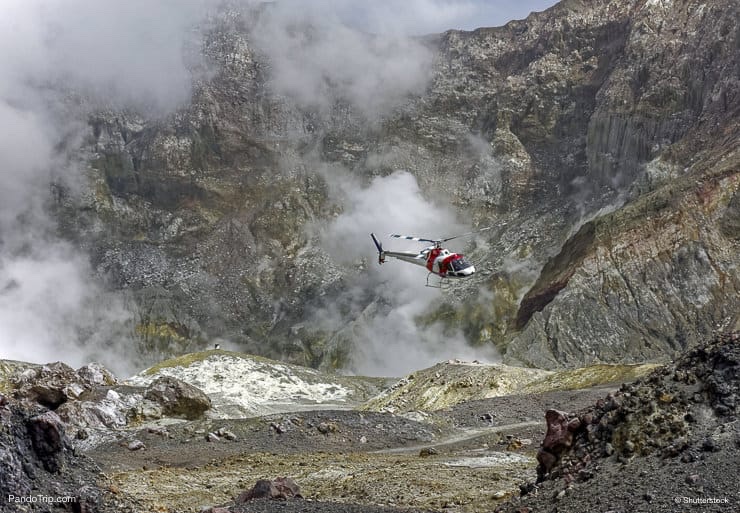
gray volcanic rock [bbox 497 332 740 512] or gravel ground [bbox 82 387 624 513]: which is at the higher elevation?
gravel ground [bbox 82 387 624 513]

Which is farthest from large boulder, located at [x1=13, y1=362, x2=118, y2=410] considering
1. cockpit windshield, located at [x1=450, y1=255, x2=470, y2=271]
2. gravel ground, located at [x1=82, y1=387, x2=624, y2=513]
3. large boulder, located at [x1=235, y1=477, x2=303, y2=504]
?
large boulder, located at [x1=235, y1=477, x2=303, y2=504]

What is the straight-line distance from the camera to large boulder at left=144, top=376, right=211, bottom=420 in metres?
55.2

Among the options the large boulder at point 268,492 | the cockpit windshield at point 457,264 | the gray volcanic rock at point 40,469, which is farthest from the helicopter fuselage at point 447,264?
the gray volcanic rock at point 40,469

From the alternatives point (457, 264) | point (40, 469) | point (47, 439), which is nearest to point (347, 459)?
point (47, 439)

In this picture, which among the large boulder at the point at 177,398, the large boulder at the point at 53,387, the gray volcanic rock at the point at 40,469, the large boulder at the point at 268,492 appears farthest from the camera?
the large boulder at the point at 177,398

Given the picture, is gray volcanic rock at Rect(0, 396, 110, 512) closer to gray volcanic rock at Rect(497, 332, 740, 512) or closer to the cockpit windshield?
gray volcanic rock at Rect(497, 332, 740, 512)

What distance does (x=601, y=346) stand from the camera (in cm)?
14925

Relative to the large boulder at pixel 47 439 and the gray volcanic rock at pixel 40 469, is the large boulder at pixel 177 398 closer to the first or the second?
the gray volcanic rock at pixel 40 469

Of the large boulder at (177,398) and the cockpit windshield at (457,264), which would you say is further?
the cockpit windshield at (457,264)

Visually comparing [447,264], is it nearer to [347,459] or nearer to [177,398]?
[177,398]

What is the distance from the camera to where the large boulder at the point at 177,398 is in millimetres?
55250

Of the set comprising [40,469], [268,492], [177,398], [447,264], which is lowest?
[268,492]

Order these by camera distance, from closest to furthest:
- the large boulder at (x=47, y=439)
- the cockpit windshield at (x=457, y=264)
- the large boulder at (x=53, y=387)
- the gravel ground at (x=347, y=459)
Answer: the large boulder at (x=47, y=439) < the gravel ground at (x=347, y=459) < the large boulder at (x=53, y=387) < the cockpit windshield at (x=457, y=264)

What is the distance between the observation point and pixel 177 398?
56312 millimetres
